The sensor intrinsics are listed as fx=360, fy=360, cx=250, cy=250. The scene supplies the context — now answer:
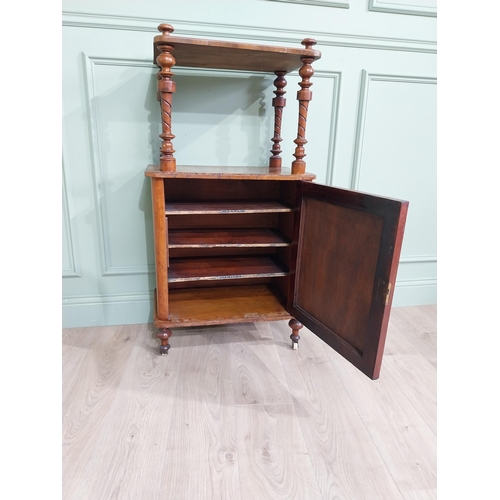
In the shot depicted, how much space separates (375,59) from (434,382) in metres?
1.25

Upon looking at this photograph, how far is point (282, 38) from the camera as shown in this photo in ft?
4.50

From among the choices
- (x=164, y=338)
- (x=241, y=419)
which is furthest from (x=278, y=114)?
(x=241, y=419)

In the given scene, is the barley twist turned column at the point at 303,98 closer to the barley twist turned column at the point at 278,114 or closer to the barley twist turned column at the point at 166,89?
the barley twist turned column at the point at 278,114

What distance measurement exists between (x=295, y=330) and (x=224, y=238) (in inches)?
17.2

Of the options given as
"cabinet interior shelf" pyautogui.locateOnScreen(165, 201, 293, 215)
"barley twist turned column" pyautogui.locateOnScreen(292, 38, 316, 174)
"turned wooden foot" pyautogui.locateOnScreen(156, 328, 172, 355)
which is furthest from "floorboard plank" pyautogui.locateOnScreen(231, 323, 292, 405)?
"barley twist turned column" pyautogui.locateOnScreen(292, 38, 316, 174)

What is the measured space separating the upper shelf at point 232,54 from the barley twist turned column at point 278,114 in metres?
0.04

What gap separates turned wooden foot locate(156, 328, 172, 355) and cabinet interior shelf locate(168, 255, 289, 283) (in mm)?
193

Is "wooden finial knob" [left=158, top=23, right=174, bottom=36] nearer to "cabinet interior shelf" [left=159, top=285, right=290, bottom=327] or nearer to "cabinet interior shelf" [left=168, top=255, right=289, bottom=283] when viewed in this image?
"cabinet interior shelf" [left=168, top=255, right=289, bottom=283]

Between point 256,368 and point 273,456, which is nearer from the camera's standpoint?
point 273,456

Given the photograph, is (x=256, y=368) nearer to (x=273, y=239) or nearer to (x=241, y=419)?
(x=241, y=419)

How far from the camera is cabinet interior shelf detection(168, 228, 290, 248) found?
1.23 metres

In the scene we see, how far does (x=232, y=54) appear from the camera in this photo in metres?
1.10

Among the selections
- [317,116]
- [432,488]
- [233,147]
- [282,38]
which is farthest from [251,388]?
[282,38]

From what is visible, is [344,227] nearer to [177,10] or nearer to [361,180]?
[361,180]
